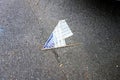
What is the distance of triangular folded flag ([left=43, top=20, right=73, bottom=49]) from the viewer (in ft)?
6.03

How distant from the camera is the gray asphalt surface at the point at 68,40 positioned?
1.64 m

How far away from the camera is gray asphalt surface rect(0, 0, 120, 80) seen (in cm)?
164

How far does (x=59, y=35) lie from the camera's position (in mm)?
1911

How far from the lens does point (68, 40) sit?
1.85m

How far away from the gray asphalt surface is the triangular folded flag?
0.05 m

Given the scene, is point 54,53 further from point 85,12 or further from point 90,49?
point 85,12

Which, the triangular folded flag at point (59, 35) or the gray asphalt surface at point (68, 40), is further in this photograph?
the triangular folded flag at point (59, 35)

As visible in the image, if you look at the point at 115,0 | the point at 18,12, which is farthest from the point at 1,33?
the point at 115,0

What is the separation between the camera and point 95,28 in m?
→ 1.92

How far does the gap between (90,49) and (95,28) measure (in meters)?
0.27

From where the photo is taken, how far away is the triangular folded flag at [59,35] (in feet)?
6.03

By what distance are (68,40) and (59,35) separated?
0.12m

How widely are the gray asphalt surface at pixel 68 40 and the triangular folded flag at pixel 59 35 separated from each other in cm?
5

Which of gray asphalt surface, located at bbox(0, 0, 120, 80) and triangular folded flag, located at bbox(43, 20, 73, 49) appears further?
triangular folded flag, located at bbox(43, 20, 73, 49)
